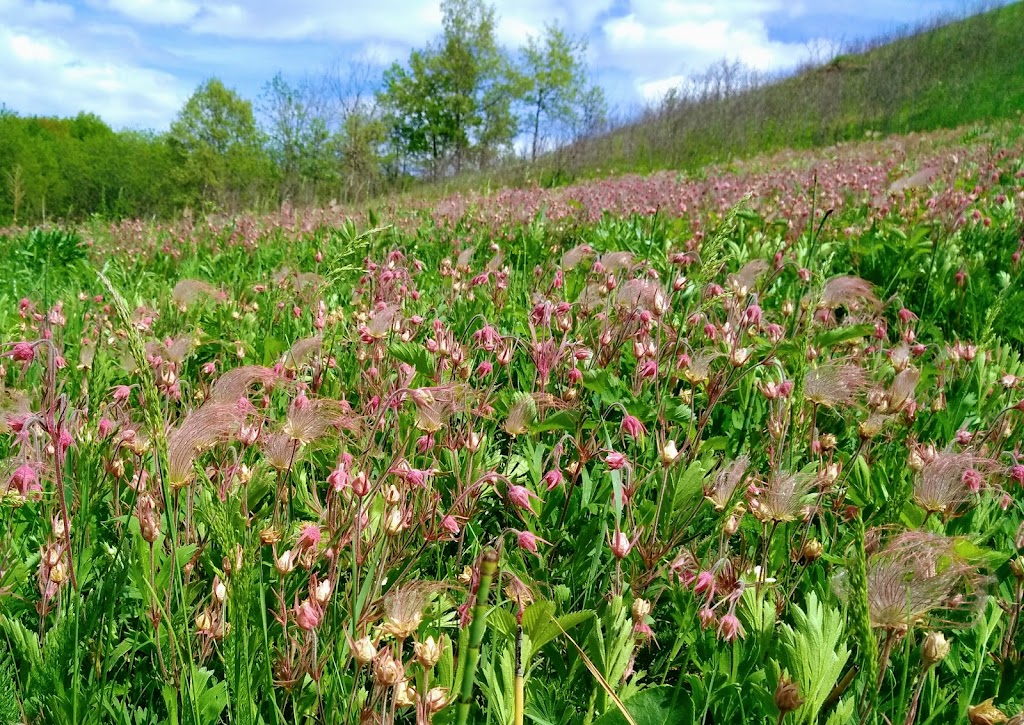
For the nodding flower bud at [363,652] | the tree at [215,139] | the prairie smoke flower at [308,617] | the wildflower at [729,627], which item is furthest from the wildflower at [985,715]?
the tree at [215,139]

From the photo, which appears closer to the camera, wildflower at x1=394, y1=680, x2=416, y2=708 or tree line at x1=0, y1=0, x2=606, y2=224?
wildflower at x1=394, y1=680, x2=416, y2=708

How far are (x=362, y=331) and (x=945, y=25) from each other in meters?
43.7

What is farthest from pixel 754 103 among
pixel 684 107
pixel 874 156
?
pixel 874 156

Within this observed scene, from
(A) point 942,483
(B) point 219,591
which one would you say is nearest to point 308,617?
(B) point 219,591

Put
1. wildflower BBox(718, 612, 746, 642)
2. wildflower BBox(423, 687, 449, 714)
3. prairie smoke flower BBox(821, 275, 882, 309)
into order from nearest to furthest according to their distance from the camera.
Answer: wildflower BBox(423, 687, 449, 714) → wildflower BBox(718, 612, 746, 642) → prairie smoke flower BBox(821, 275, 882, 309)

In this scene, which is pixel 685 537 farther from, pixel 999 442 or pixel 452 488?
pixel 999 442

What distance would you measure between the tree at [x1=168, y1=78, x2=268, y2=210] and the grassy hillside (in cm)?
2220

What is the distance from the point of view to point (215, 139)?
43.1 metres

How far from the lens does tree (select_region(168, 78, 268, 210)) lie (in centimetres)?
3897

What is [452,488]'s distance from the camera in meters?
2.01

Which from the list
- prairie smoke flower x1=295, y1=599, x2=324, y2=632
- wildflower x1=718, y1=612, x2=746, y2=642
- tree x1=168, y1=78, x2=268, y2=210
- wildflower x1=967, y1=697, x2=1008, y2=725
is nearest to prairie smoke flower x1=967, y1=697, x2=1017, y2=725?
wildflower x1=967, y1=697, x2=1008, y2=725

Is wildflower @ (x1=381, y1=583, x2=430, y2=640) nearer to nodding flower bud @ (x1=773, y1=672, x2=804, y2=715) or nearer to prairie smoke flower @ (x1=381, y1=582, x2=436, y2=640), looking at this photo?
prairie smoke flower @ (x1=381, y1=582, x2=436, y2=640)

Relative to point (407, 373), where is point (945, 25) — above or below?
above

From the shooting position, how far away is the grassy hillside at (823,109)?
71.6 feet
